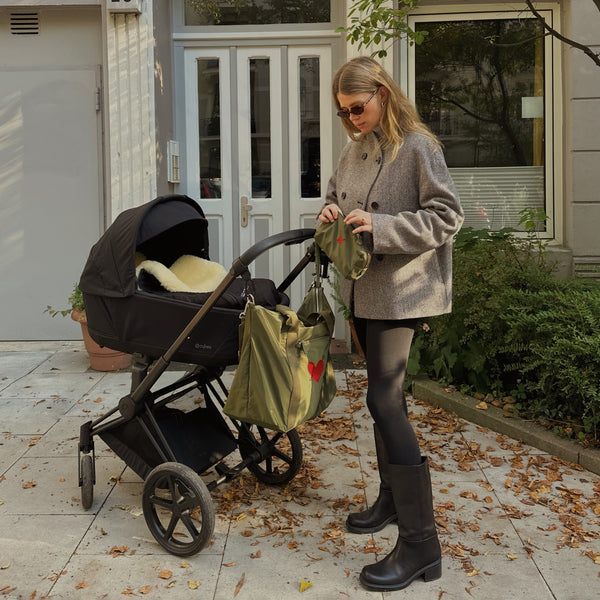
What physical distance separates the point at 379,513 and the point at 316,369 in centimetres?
81

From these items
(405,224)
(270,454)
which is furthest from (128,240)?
(270,454)

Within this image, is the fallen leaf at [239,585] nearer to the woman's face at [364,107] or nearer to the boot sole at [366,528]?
the boot sole at [366,528]

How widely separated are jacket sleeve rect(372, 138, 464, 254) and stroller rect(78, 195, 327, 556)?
0.44 m

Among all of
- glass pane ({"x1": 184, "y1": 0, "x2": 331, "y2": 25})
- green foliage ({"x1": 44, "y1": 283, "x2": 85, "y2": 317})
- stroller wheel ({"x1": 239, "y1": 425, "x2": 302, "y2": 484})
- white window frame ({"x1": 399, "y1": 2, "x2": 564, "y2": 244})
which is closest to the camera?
stroller wheel ({"x1": 239, "y1": 425, "x2": 302, "y2": 484})

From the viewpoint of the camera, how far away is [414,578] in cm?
304

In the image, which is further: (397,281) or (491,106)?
(491,106)

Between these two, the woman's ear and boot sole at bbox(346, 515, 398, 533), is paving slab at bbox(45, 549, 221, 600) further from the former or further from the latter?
the woman's ear

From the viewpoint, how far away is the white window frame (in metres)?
6.73

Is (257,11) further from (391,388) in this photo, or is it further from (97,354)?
(391,388)

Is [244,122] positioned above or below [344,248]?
above

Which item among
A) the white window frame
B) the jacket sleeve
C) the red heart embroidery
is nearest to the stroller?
the red heart embroidery

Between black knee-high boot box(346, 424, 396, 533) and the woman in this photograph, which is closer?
the woman

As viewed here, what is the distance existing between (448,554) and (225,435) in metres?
1.21

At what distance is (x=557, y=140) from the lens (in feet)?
22.2
